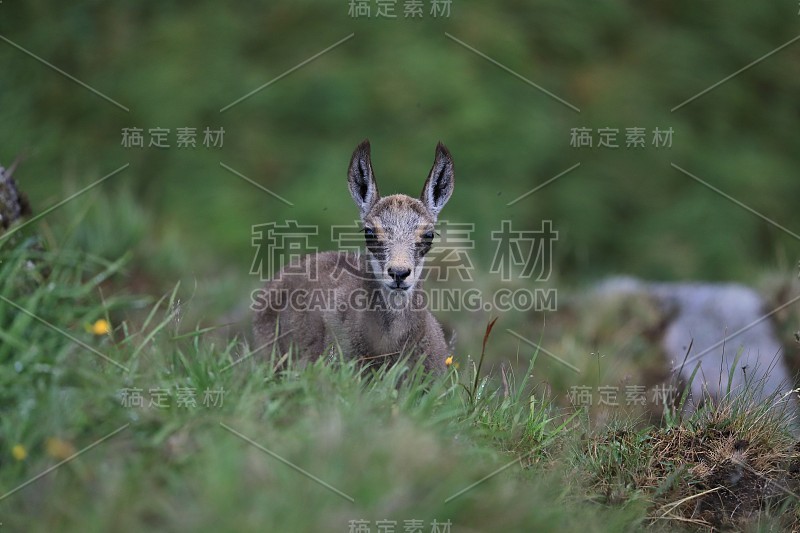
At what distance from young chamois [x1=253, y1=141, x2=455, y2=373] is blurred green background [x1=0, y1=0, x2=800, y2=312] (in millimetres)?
4338

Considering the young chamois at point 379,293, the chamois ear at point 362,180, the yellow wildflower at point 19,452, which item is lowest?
the yellow wildflower at point 19,452

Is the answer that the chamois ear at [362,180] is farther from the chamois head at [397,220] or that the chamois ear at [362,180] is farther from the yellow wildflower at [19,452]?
the yellow wildflower at [19,452]

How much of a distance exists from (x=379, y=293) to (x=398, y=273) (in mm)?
674

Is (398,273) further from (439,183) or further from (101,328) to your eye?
(101,328)

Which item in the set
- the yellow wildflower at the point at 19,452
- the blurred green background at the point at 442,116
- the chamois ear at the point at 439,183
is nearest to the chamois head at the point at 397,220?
the chamois ear at the point at 439,183

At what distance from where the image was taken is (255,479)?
3.60m

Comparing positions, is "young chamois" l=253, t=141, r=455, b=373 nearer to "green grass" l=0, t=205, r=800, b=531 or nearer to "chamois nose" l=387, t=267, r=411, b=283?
"chamois nose" l=387, t=267, r=411, b=283

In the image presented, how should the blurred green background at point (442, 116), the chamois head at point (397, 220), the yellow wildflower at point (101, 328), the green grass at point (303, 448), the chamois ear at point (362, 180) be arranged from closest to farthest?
the green grass at point (303, 448)
the yellow wildflower at point (101, 328)
the chamois head at point (397, 220)
the chamois ear at point (362, 180)
the blurred green background at point (442, 116)

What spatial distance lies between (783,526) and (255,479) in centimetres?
284

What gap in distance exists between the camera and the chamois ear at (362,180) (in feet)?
19.1

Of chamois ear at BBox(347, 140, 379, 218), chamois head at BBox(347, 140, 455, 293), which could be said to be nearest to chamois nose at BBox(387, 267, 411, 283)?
chamois head at BBox(347, 140, 455, 293)

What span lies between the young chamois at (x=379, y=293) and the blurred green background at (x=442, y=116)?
14.2 feet

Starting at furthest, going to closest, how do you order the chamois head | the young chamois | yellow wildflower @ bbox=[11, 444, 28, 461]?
the young chamois, the chamois head, yellow wildflower @ bbox=[11, 444, 28, 461]

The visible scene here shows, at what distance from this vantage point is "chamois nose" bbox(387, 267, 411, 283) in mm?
5410
